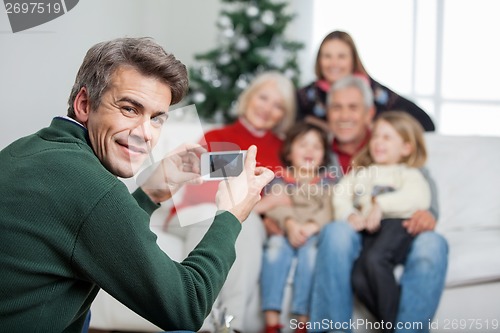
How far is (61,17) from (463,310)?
145cm

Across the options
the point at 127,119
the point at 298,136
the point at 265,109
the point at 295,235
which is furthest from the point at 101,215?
the point at 265,109

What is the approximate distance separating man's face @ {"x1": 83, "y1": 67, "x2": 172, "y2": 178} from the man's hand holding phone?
0.45ft

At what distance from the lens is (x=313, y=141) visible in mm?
2166

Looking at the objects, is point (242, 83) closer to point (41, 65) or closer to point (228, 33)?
point (228, 33)

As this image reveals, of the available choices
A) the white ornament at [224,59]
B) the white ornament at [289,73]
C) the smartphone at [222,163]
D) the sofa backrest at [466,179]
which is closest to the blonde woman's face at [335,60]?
the sofa backrest at [466,179]

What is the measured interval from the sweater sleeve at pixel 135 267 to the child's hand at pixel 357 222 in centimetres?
127

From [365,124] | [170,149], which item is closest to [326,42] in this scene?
[365,124]

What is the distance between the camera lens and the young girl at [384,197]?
76.5 inches

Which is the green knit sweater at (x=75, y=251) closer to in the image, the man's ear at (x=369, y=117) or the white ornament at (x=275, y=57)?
the man's ear at (x=369, y=117)

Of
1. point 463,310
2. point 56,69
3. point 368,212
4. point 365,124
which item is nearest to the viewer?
point 56,69

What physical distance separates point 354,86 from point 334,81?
7 centimetres

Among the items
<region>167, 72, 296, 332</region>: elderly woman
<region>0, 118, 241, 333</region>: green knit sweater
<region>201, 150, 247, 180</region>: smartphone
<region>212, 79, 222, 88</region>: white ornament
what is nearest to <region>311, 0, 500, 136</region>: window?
<region>212, 79, 222, 88</region>: white ornament

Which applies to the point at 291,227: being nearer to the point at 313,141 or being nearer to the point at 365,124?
the point at 313,141

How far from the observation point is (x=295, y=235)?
6.75 feet
